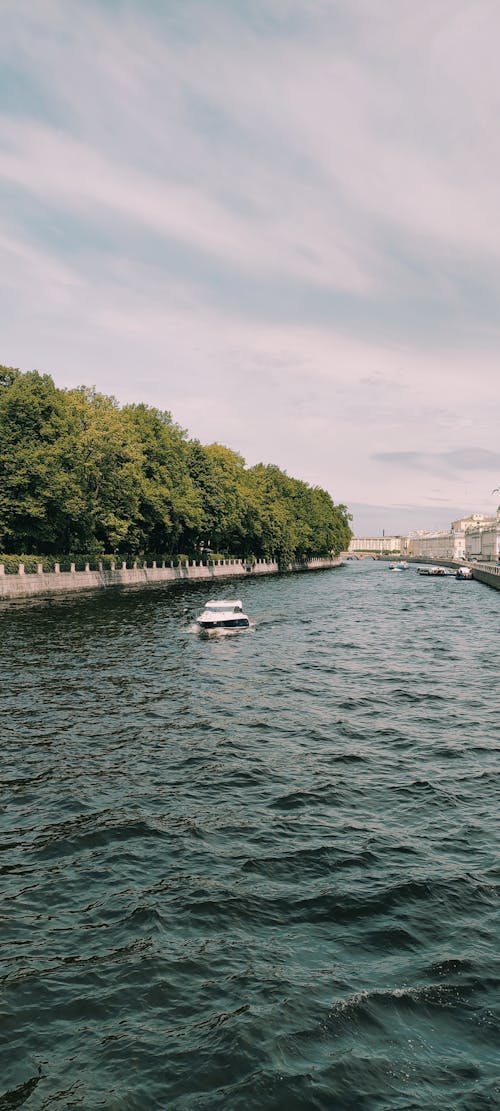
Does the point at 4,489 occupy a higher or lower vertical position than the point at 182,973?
higher

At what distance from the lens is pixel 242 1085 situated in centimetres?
721

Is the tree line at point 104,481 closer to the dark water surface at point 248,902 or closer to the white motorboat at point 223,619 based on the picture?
the white motorboat at point 223,619

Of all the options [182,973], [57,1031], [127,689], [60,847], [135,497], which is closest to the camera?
[57,1031]

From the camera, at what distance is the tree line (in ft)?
219

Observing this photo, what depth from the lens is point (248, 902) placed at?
35.3 ft

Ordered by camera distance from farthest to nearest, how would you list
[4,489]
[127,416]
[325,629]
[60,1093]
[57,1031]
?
[127,416]
[4,489]
[325,629]
[57,1031]
[60,1093]

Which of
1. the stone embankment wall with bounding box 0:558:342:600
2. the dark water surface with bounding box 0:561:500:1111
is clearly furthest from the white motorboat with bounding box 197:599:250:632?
the stone embankment wall with bounding box 0:558:342:600

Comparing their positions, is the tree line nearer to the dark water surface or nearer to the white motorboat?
the white motorboat

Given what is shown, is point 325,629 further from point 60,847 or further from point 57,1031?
point 57,1031

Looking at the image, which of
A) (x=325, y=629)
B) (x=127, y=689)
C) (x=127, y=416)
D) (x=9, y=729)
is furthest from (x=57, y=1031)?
(x=127, y=416)

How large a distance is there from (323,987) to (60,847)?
5.69 metres

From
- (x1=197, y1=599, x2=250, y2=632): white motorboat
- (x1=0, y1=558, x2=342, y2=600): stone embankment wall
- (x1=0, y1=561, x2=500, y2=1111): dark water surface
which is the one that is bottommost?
(x1=0, y1=561, x2=500, y2=1111): dark water surface

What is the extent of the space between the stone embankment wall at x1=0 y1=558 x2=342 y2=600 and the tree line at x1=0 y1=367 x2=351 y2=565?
3680 millimetres

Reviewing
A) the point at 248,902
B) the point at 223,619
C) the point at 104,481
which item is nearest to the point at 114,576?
the point at 104,481
